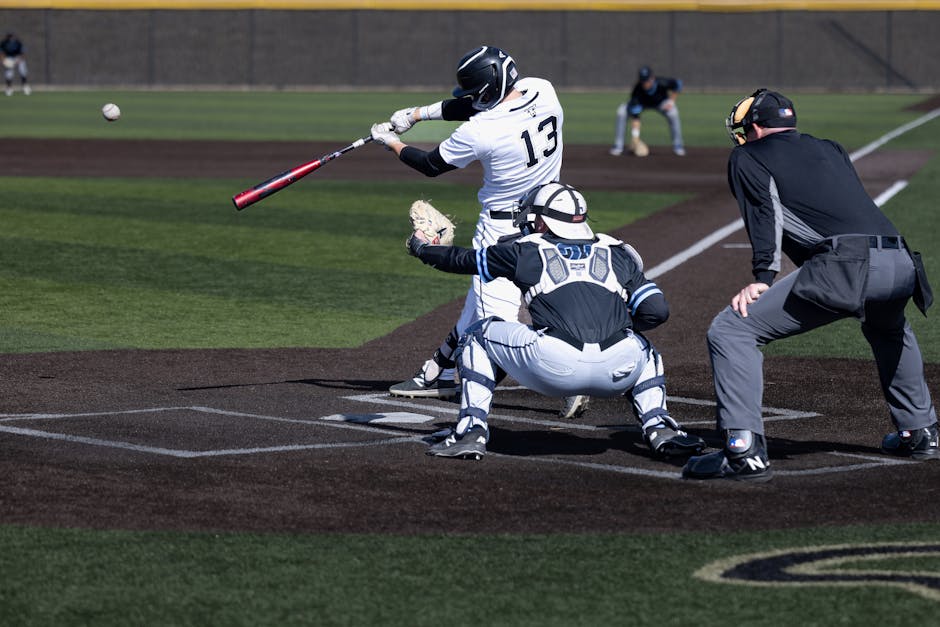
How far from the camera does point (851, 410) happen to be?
8.93 m

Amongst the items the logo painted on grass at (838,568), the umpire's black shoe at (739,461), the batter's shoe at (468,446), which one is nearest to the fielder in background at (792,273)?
the umpire's black shoe at (739,461)

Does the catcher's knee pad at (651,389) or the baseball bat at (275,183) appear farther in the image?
the baseball bat at (275,183)

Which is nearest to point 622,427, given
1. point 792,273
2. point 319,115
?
point 792,273

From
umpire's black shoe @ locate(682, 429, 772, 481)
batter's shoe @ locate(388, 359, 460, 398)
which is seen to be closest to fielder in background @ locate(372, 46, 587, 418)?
batter's shoe @ locate(388, 359, 460, 398)

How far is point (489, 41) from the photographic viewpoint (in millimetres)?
57531

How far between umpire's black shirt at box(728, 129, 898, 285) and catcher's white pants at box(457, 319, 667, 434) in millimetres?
770

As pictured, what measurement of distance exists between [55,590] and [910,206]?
17.4 m

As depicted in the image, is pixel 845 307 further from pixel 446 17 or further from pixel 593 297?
pixel 446 17

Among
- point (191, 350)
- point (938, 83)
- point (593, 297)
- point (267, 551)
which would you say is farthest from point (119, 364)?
point (938, 83)

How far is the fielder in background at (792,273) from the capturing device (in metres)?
6.93

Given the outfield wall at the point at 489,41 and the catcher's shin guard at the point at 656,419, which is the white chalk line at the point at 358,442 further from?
the outfield wall at the point at 489,41

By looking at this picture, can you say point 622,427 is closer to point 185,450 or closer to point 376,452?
point 376,452

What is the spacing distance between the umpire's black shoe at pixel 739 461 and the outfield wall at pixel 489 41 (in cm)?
5103

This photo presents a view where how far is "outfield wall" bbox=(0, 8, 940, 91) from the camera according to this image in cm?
5725
